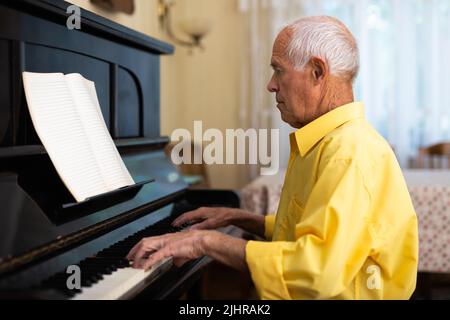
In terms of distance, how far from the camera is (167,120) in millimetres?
4238

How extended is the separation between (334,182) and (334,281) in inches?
7.7

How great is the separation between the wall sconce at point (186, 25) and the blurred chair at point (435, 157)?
5.86 ft

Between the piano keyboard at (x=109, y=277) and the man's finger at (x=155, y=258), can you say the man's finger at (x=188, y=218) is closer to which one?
the piano keyboard at (x=109, y=277)

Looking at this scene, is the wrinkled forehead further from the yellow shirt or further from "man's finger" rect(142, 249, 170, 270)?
"man's finger" rect(142, 249, 170, 270)

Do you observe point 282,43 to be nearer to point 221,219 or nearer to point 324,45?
point 324,45

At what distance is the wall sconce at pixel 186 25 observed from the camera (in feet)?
12.9

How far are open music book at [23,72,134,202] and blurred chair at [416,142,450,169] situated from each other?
2.82 metres

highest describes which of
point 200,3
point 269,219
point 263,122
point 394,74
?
point 200,3

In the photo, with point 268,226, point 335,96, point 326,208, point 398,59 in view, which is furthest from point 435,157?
point 326,208

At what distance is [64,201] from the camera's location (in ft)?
4.19

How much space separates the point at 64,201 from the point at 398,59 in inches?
136
